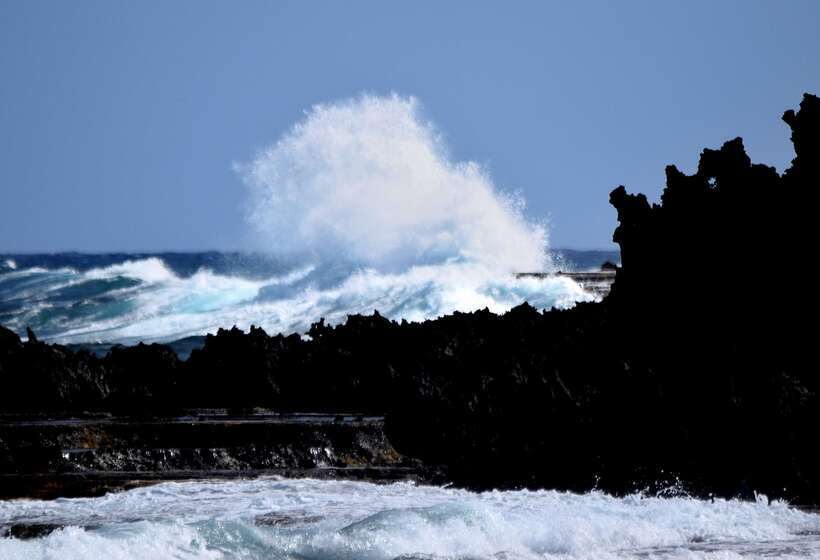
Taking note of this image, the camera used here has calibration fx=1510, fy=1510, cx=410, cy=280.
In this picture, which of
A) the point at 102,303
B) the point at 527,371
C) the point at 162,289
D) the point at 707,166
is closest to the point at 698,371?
the point at 527,371

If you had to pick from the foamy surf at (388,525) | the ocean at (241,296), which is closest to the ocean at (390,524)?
the foamy surf at (388,525)

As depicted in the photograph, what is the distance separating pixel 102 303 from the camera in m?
45.3

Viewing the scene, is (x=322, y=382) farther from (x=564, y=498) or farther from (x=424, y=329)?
(x=564, y=498)

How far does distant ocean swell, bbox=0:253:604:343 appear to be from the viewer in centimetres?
3391

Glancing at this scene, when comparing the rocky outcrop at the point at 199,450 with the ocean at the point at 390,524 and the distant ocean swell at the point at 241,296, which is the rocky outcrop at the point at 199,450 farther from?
the distant ocean swell at the point at 241,296

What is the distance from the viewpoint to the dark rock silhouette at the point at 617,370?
9273 mm

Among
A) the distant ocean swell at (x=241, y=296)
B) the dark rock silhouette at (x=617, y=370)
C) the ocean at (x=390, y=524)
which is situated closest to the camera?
the ocean at (x=390, y=524)

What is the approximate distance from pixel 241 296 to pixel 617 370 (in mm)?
Result: 36490

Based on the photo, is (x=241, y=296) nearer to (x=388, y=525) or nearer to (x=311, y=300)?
(x=311, y=300)

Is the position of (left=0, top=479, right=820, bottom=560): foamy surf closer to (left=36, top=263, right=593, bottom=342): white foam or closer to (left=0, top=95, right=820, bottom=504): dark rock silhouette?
(left=0, top=95, right=820, bottom=504): dark rock silhouette

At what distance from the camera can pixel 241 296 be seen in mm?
46250

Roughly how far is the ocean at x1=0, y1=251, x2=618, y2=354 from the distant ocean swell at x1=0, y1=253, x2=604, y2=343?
0.13 feet

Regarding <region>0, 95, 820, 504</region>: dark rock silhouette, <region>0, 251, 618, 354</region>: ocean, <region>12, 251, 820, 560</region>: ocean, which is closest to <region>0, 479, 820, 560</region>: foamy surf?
<region>12, 251, 820, 560</region>: ocean

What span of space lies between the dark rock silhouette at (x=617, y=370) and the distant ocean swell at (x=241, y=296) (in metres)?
16.4
